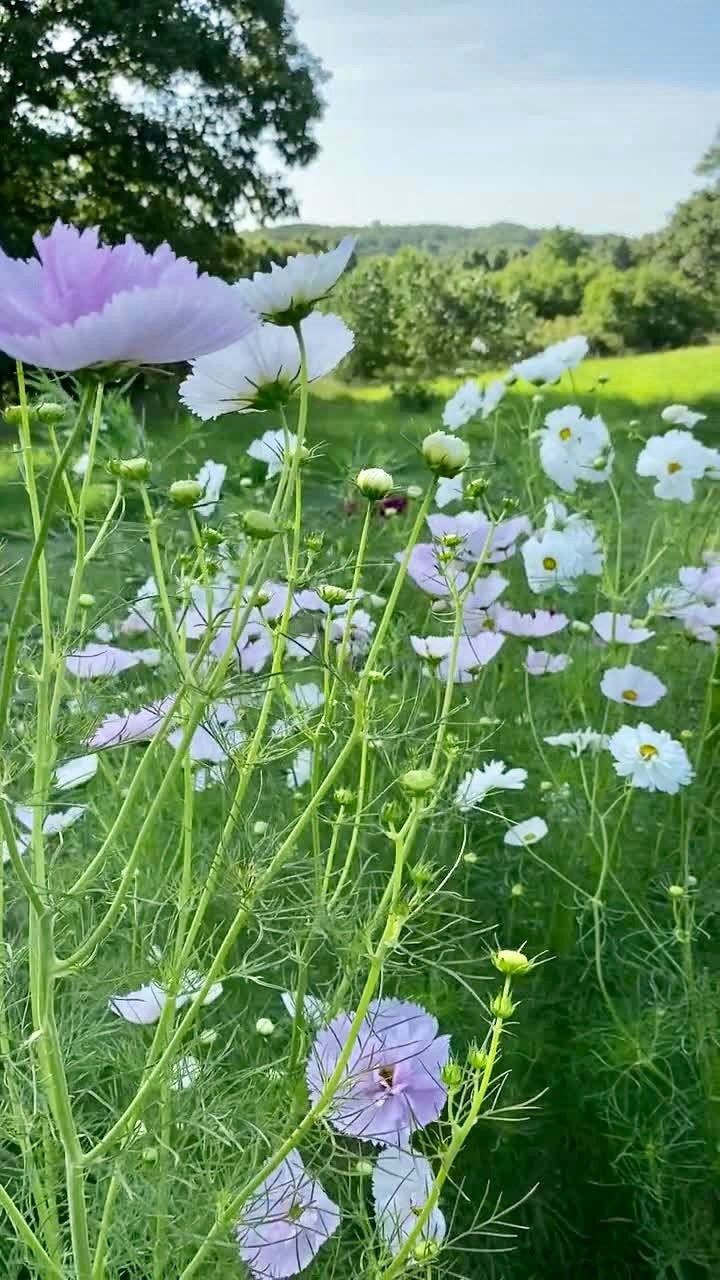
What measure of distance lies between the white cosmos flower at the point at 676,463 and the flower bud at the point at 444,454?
94cm

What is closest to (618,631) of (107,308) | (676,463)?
(676,463)

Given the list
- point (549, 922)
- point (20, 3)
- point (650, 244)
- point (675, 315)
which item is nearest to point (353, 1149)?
point (549, 922)

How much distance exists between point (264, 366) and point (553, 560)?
2.55 ft

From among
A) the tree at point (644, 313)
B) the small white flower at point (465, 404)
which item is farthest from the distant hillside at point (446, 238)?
the small white flower at point (465, 404)

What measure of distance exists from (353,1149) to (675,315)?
12557 mm

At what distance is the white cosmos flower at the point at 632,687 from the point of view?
100cm

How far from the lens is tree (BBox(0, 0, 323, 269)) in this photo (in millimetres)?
6949

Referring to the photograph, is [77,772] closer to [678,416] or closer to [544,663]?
[544,663]

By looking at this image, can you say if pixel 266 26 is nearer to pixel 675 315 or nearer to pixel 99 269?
pixel 675 315

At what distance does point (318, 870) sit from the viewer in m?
0.45

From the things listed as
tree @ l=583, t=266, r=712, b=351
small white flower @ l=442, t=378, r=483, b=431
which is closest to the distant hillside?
tree @ l=583, t=266, r=712, b=351

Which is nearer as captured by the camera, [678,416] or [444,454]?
[444,454]

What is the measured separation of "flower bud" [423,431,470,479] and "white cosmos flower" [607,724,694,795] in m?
0.50

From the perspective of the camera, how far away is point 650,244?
52.5ft
